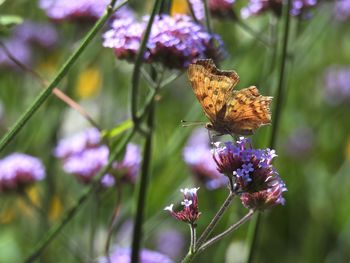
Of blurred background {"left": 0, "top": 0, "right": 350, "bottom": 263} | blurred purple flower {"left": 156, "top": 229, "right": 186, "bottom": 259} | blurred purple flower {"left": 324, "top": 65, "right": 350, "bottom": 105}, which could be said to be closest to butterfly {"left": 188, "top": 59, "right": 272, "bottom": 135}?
blurred background {"left": 0, "top": 0, "right": 350, "bottom": 263}

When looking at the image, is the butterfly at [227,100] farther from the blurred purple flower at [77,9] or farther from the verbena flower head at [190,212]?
the blurred purple flower at [77,9]

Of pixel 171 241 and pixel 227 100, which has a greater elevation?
pixel 227 100

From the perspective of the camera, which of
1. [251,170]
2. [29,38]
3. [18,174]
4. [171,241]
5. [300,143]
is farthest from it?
[300,143]

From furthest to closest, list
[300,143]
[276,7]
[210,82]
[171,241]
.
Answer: [300,143], [171,241], [276,7], [210,82]

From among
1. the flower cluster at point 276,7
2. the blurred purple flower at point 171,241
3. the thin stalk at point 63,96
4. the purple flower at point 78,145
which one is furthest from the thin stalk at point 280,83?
the blurred purple flower at point 171,241

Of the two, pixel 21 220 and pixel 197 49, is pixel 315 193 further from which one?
pixel 197 49

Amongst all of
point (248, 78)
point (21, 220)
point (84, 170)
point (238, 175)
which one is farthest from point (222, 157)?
point (21, 220)

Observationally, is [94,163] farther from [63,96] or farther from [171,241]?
[171,241]

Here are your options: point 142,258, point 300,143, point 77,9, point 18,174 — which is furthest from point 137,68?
point 300,143
